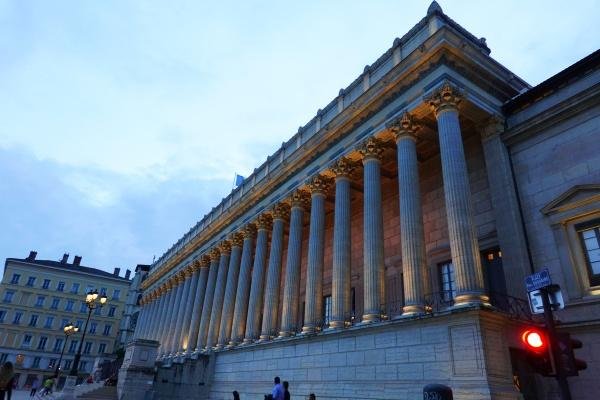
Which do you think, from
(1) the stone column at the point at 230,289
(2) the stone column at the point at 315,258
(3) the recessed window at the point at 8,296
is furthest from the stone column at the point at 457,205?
(3) the recessed window at the point at 8,296

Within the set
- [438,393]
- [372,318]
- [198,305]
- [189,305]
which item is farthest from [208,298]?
[438,393]

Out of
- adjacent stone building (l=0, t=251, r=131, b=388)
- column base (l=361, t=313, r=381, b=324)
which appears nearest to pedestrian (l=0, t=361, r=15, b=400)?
column base (l=361, t=313, r=381, b=324)

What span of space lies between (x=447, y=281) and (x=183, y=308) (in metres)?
29.0

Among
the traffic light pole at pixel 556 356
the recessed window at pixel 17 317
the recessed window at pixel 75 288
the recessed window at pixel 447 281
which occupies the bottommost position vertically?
the traffic light pole at pixel 556 356

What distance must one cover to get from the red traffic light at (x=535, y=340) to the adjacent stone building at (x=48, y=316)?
251ft

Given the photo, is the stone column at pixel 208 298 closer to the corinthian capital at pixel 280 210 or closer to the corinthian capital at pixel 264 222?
the corinthian capital at pixel 264 222

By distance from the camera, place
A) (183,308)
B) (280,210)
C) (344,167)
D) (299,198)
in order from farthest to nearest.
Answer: (183,308) < (280,210) < (299,198) < (344,167)

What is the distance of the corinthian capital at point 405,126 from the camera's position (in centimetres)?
1906

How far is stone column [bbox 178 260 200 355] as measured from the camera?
3766 centimetres

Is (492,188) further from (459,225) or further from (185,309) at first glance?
(185,309)

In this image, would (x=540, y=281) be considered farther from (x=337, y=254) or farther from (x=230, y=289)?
(x=230, y=289)

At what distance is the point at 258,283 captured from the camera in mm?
27953

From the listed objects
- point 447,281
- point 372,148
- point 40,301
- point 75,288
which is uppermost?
point 75,288

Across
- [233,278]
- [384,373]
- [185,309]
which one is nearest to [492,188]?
[384,373]
